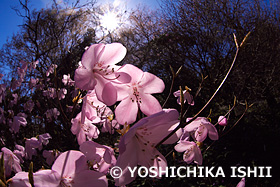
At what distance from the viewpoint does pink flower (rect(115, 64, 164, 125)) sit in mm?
552

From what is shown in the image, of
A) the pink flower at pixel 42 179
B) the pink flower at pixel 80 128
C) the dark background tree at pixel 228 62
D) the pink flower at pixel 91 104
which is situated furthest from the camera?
the dark background tree at pixel 228 62

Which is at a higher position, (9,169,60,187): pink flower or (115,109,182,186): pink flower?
(115,109,182,186): pink flower

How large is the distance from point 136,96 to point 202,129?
599 millimetres

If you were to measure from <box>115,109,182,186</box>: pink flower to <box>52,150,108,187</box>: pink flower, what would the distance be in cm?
5

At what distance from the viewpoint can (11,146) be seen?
2.93 meters

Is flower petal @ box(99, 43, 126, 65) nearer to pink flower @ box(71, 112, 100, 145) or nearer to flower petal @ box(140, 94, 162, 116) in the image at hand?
flower petal @ box(140, 94, 162, 116)

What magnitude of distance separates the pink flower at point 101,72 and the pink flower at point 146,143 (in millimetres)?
109

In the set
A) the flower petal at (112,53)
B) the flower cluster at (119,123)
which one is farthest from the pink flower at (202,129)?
the flower petal at (112,53)

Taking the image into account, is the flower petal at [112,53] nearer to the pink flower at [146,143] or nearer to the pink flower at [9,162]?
the pink flower at [146,143]

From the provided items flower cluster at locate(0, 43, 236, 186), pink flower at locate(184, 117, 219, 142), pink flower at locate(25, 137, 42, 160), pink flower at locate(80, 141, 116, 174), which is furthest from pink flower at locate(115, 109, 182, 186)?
pink flower at locate(25, 137, 42, 160)

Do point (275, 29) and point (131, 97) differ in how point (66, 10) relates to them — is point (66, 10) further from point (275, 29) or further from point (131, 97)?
point (131, 97)

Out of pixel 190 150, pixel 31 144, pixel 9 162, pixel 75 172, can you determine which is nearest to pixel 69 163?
pixel 75 172

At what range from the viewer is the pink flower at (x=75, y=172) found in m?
0.47

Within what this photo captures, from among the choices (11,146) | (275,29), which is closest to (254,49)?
(275,29)
